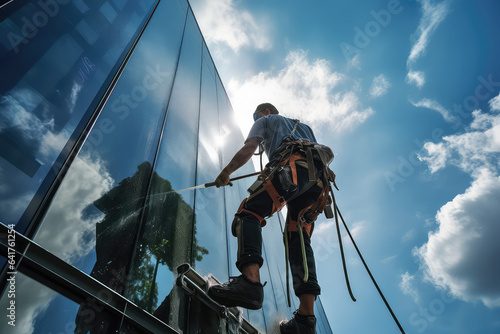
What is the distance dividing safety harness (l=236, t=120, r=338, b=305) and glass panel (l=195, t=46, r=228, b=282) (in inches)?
25.3

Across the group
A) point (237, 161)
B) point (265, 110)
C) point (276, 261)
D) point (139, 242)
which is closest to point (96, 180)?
point (139, 242)

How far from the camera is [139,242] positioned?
1632 mm

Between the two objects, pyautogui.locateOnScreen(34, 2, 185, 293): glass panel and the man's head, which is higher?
the man's head

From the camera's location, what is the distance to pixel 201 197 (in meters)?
2.74

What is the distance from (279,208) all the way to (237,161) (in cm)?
48

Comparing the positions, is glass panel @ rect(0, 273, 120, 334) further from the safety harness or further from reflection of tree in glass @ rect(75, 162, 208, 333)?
the safety harness

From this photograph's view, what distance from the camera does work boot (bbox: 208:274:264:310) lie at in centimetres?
157

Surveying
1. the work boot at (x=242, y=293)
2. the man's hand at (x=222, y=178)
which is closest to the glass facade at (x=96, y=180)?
the work boot at (x=242, y=293)

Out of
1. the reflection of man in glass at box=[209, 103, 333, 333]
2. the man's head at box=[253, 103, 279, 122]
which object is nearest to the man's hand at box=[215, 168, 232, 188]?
the reflection of man in glass at box=[209, 103, 333, 333]

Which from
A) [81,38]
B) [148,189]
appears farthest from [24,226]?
[81,38]

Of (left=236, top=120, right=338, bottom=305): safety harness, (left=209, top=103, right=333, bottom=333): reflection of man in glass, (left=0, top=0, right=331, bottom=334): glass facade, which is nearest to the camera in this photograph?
(left=0, top=0, right=331, bottom=334): glass facade

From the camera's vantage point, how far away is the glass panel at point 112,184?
125 centimetres

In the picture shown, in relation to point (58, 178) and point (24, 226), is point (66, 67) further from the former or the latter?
point (24, 226)

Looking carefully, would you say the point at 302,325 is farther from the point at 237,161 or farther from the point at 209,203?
the point at 209,203
